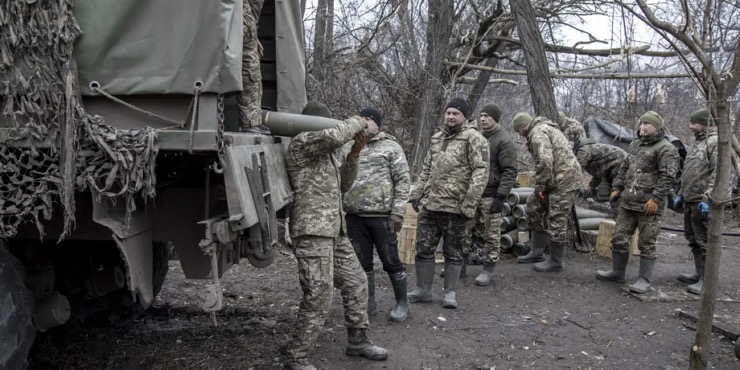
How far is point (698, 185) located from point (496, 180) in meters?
2.18

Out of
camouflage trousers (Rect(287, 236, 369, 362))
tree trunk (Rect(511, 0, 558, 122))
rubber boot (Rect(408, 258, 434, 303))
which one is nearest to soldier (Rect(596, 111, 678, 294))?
tree trunk (Rect(511, 0, 558, 122))

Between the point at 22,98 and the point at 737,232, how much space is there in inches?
438

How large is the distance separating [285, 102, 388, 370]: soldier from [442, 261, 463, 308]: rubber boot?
5.72 feet

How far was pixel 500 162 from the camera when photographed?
674 centimetres

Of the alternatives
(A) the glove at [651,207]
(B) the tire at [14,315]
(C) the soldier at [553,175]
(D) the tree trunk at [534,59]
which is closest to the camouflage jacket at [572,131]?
(D) the tree trunk at [534,59]

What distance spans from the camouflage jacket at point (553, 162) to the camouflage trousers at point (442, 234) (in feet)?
5.43

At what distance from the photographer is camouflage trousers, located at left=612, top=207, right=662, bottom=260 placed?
6367 mm

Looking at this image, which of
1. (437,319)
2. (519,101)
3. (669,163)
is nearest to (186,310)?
(437,319)

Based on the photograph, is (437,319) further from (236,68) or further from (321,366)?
(236,68)

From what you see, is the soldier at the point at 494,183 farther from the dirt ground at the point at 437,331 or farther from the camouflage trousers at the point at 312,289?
the camouflage trousers at the point at 312,289

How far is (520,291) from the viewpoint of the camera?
21.4ft

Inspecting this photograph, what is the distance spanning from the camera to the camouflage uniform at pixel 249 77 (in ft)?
12.1

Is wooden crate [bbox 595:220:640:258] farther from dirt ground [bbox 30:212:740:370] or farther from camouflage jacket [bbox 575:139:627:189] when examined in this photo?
camouflage jacket [bbox 575:139:627:189]

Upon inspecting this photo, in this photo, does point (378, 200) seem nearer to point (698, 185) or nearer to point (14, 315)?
point (14, 315)
